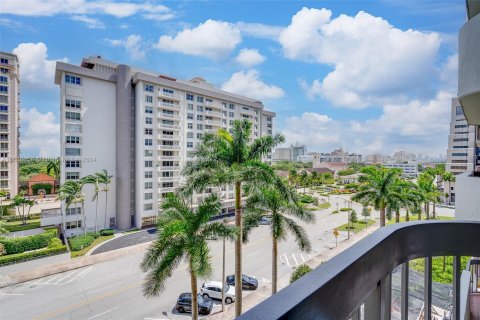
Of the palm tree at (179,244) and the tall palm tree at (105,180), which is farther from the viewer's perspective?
the tall palm tree at (105,180)

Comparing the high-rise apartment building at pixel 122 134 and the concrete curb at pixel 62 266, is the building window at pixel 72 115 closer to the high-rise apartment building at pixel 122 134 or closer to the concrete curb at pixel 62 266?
the high-rise apartment building at pixel 122 134

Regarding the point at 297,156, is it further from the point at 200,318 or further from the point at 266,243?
the point at 200,318

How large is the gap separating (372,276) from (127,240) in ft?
Answer: 85.5

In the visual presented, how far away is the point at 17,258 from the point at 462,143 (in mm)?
61115

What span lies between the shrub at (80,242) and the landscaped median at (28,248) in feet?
1.98

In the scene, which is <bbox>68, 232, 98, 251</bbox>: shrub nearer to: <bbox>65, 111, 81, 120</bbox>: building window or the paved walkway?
the paved walkway

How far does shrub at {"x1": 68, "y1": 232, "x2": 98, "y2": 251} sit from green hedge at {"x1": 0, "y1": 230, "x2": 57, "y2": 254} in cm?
163

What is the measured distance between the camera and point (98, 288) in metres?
16.1

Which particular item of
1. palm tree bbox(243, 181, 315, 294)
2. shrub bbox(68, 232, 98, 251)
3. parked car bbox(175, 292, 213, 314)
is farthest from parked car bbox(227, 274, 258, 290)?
shrub bbox(68, 232, 98, 251)

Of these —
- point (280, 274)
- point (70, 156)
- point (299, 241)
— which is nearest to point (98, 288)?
point (280, 274)

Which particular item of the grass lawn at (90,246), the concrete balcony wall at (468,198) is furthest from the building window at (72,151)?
the concrete balcony wall at (468,198)

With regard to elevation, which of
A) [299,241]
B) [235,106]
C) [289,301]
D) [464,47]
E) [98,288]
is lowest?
[98,288]

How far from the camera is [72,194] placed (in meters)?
23.7

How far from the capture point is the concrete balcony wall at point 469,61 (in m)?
2.71
